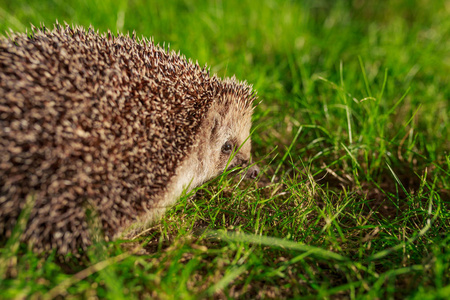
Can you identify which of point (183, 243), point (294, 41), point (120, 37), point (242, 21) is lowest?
point (183, 243)

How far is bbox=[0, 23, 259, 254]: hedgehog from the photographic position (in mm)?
1953

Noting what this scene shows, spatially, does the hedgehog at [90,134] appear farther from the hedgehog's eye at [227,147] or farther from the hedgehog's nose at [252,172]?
the hedgehog's nose at [252,172]

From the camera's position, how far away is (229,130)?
3.02m

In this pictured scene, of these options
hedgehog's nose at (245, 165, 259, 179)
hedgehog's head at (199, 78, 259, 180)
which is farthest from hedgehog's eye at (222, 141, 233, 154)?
hedgehog's nose at (245, 165, 259, 179)

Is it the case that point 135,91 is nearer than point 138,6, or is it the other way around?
point 135,91

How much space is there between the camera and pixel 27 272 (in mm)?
1963

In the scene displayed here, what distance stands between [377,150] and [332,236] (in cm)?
120

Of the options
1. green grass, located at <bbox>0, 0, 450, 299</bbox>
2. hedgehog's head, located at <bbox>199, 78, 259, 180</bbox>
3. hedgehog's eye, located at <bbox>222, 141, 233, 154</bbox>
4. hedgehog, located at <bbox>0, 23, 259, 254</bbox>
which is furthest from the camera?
hedgehog's eye, located at <bbox>222, 141, 233, 154</bbox>

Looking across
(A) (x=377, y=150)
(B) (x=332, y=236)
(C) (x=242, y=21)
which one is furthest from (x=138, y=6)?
(B) (x=332, y=236)

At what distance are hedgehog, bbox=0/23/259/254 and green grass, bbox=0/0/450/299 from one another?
22cm

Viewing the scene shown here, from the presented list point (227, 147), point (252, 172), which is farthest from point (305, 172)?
point (227, 147)

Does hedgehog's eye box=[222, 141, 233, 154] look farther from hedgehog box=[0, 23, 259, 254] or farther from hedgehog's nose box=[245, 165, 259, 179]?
hedgehog box=[0, 23, 259, 254]

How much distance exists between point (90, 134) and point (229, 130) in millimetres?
1275

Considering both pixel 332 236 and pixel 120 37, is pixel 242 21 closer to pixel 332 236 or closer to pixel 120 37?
pixel 120 37
